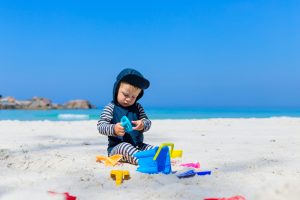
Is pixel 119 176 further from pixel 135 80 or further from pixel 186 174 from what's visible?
pixel 135 80

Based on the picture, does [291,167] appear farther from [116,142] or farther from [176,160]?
[116,142]

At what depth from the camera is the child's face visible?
3.78 m

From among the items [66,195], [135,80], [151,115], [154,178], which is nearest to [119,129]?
[135,80]

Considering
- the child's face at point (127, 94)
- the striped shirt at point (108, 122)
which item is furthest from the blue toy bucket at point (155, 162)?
the child's face at point (127, 94)

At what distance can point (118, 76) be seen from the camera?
3.86 m

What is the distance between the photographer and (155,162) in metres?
3.20

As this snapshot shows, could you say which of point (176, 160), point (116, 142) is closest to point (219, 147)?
point (176, 160)

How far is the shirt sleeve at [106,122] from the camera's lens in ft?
12.3

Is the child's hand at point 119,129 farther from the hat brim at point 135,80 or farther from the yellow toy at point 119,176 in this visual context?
the yellow toy at point 119,176

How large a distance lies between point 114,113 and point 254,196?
1804 millimetres

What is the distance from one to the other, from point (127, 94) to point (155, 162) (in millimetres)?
849

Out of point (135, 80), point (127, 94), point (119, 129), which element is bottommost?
point (119, 129)

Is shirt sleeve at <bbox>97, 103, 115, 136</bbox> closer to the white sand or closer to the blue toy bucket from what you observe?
the white sand

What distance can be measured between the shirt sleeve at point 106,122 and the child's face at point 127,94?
0.13m
